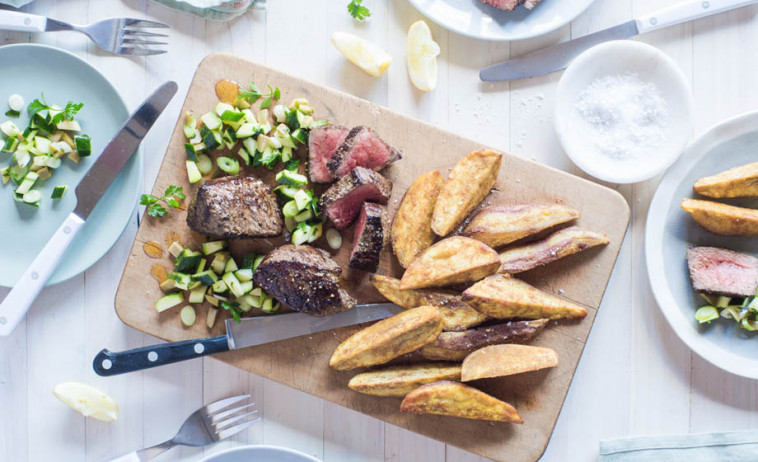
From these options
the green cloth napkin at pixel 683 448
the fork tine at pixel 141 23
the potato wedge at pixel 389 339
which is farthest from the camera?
the green cloth napkin at pixel 683 448

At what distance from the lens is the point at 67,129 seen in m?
2.79

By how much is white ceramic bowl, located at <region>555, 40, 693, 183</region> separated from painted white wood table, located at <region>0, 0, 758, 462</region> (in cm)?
15

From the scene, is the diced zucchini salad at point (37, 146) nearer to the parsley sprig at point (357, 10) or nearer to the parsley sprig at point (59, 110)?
the parsley sprig at point (59, 110)

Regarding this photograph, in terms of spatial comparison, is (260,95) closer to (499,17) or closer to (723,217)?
(499,17)

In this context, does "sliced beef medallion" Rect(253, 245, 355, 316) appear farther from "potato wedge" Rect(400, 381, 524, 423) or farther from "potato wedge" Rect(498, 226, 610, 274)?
"potato wedge" Rect(498, 226, 610, 274)

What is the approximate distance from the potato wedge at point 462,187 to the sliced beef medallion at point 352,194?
0.84 ft

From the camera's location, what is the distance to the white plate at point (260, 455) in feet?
8.80

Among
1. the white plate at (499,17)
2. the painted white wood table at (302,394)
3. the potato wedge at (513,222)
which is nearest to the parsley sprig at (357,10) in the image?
the painted white wood table at (302,394)

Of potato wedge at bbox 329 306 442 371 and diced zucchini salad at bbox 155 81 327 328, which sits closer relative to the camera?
potato wedge at bbox 329 306 442 371

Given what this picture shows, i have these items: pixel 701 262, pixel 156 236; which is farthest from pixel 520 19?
pixel 156 236

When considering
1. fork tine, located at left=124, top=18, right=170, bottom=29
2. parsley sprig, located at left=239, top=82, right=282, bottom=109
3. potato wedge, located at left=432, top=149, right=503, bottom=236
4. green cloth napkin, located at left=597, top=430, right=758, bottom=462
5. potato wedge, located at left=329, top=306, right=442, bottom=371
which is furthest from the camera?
green cloth napkin, located at left=597, top=430, right=758, bottom=462

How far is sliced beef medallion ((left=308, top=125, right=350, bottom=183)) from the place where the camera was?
2.62 metres

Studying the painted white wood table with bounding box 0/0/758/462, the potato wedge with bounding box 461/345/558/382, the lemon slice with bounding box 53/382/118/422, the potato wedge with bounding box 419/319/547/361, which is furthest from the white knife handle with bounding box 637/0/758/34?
the lemon slice with bounding box 53/382/118/422

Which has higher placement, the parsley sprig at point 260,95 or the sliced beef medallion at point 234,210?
the parsley sprig at point 260,95
